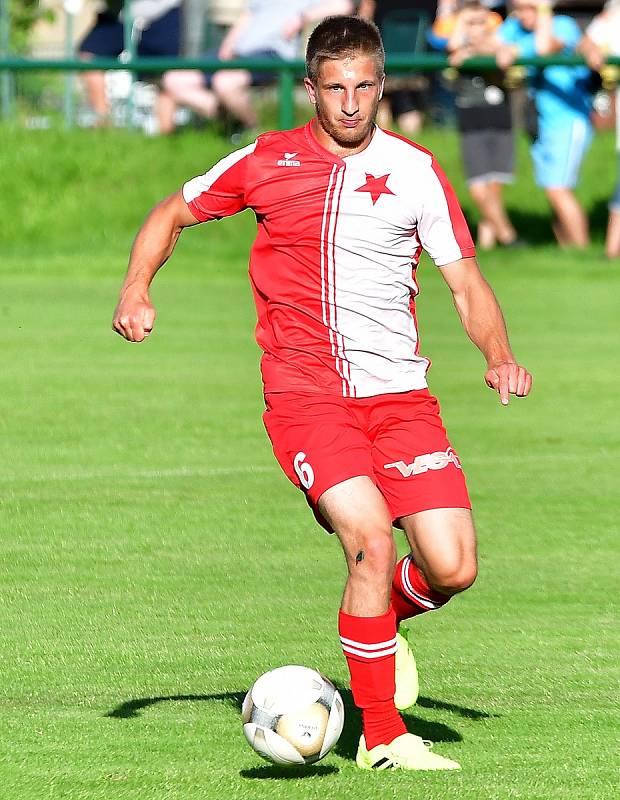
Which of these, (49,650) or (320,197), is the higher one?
(320,197)

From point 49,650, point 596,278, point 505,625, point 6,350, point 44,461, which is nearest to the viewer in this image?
point 49,650

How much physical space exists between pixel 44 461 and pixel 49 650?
11.7 feet

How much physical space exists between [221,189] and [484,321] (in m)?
0.96

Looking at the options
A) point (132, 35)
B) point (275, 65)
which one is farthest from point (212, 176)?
point (132, 35)

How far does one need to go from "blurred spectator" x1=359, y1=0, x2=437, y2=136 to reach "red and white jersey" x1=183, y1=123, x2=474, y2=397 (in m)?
15.1

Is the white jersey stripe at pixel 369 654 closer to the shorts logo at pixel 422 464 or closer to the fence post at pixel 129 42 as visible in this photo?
the shorts logo at pixel 422 464

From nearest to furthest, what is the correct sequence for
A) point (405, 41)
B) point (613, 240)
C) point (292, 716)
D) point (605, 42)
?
point (292, 716) < point (605, 42) < point (613, 240) < point (405, 41)

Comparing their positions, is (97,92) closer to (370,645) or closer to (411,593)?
(411,593)

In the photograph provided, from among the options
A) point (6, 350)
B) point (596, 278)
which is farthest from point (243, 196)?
point (596, 278)

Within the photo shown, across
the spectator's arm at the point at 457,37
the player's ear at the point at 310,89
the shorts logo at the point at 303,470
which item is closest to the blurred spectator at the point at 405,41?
the spectator's arm at the point at 457,37

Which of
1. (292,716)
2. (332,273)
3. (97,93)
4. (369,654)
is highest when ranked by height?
(332,273)

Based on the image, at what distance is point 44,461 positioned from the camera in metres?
9.48

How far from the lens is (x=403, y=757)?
492cm

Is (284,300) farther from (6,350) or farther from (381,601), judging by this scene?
(6,350)
